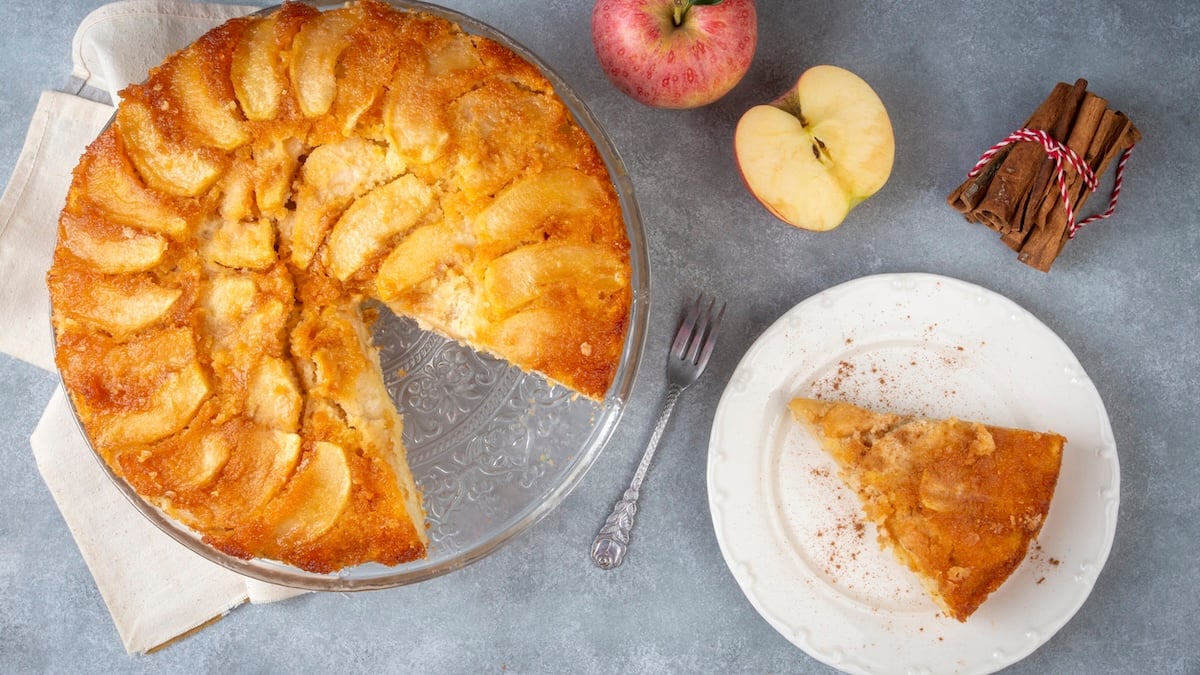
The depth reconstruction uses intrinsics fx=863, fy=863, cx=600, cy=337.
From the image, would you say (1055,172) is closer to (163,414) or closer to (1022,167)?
(1022,167)

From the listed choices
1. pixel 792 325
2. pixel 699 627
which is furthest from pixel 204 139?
pixel 699 627

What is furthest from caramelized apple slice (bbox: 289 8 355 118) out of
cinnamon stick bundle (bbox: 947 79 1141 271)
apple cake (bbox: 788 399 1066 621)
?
cinnamon stick bundle (bbox: 947 79 1141 271)

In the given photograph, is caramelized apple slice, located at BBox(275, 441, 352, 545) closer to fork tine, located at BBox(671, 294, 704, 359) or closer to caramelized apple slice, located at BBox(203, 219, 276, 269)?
caramelized apple slice, located at BBox(203, 219, 276, 269)

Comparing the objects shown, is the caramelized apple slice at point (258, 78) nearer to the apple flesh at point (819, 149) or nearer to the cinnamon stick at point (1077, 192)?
the apple flesh at point (819, 149)

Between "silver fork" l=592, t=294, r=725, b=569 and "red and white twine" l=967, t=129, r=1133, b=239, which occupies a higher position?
"red and white twine" l=967, t=129, r=1133, b=239

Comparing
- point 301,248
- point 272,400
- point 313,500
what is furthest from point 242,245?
point 313,500
